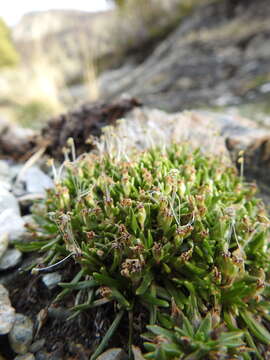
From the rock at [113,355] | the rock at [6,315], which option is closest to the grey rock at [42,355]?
the rock at [6,315]

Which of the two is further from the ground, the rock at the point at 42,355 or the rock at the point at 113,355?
the rock at the point at 113,355

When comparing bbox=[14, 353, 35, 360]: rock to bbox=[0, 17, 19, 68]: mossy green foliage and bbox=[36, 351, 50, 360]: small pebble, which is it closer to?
bbox=[36, 351, 50, 360]: small pebble

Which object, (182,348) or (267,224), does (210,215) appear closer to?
(267,224)

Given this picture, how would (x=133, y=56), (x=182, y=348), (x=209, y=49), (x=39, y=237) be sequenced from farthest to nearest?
(x=133, y=56)
(x=209, y=49)
(x=39, y=237)
(x=182, y=348)

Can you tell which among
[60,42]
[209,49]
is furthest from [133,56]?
[60,42]

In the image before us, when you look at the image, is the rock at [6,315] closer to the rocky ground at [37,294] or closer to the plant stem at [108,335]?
the rocky ground at [37,294]
